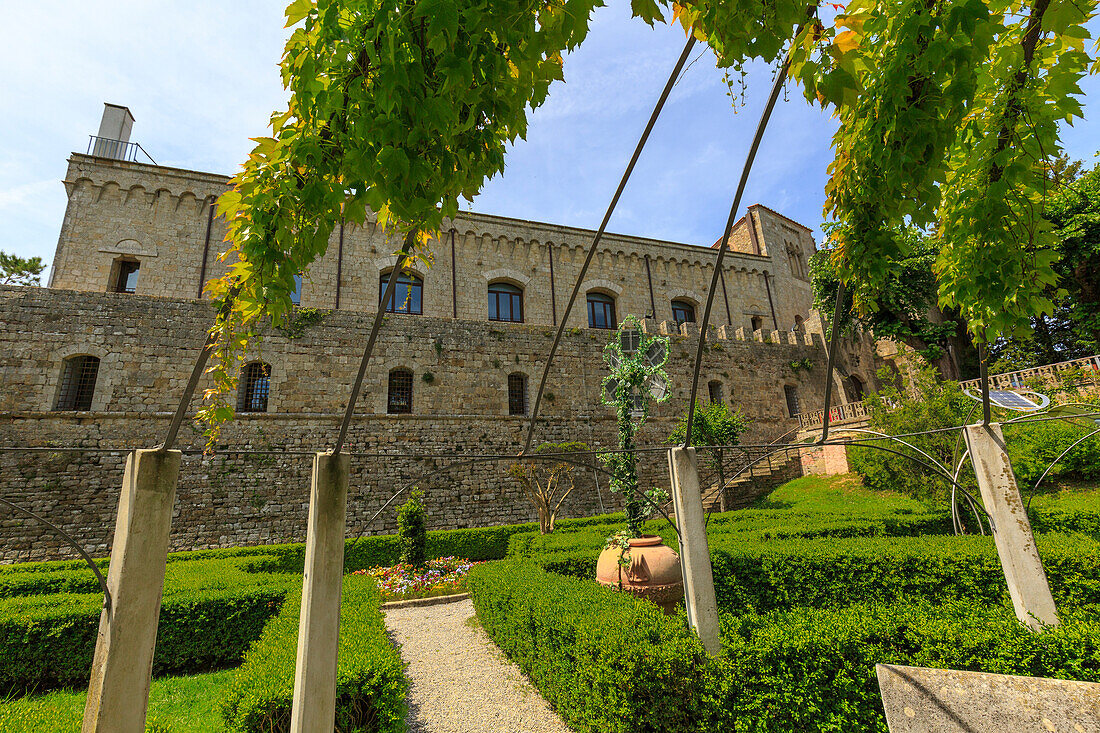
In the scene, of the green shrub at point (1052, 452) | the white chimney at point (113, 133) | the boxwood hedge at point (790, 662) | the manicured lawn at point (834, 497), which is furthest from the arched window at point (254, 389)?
the green shrub at point (1052, 452)

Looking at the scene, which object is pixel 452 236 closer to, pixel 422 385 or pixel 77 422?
pixel 422 385

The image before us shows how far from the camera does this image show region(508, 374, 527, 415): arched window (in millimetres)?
16469

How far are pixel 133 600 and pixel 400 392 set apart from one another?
13.9m

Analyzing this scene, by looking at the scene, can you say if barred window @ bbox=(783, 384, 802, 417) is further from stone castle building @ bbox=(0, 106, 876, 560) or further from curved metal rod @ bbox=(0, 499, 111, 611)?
curved metal rod @ bbox=(0, 499, 111, 611)

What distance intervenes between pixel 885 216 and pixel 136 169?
22379 mm

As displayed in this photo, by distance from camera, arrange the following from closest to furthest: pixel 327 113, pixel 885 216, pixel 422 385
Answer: pixel 327 113, pixel 885 216, pixel 422 385

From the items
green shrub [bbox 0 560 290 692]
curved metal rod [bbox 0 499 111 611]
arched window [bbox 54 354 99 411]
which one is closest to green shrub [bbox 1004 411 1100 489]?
curved metal rod [bbox 0 499 111 611]

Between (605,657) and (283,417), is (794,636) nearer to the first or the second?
(605,657)

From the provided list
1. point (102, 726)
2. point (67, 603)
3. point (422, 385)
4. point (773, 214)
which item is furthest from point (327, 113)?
point (773, 214)

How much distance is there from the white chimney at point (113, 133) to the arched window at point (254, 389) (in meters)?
10.3

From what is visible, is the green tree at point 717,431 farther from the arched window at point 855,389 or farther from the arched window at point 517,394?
the arched window at point 855,389

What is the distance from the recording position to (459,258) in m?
20.1

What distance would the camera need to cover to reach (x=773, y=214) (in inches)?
1085

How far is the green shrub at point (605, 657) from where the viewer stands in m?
3.59
